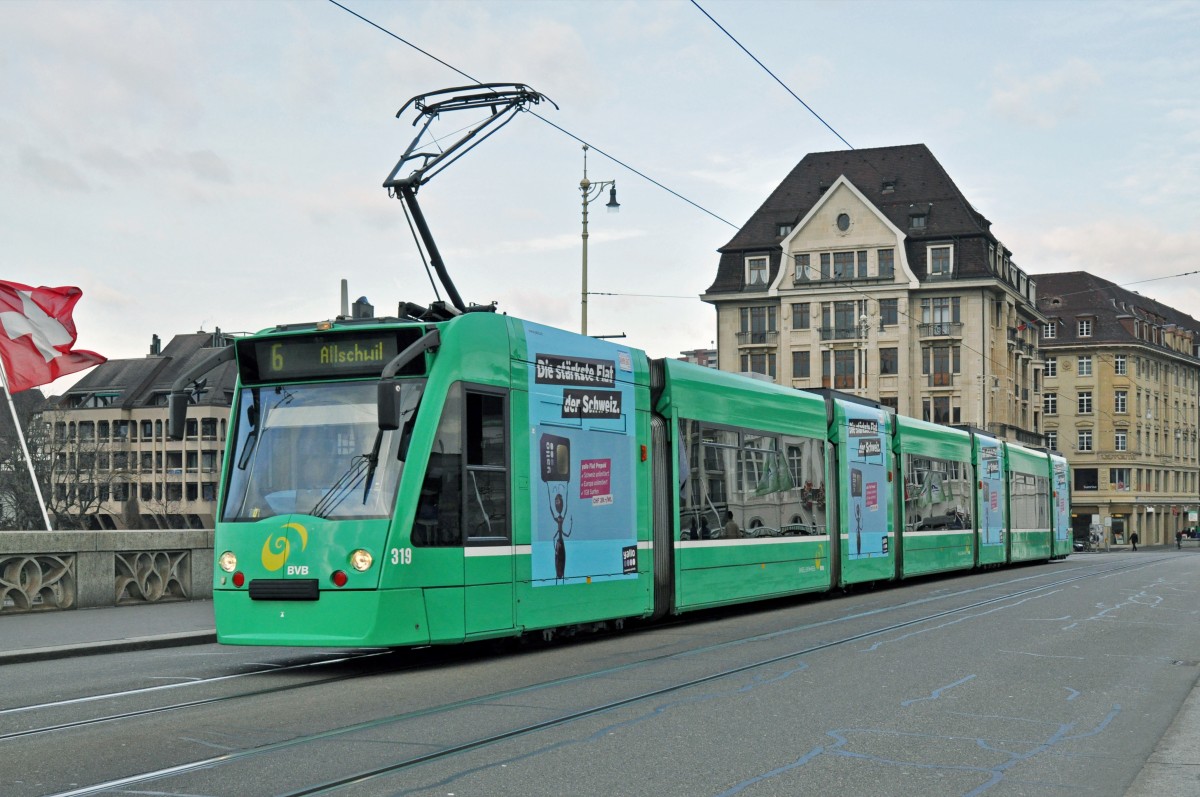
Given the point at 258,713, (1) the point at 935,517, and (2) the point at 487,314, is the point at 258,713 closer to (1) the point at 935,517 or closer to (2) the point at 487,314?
(2) the point at 487,314

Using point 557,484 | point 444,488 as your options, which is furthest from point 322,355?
point 557,484

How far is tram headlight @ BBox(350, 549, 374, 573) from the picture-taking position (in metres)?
11.9

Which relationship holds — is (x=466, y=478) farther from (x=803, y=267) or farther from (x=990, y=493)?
(x=803, y=267)

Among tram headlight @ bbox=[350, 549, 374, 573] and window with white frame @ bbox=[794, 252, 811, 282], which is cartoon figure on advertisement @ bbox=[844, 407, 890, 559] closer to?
tram headlight @ bbox=[350, 549, 374, 573]

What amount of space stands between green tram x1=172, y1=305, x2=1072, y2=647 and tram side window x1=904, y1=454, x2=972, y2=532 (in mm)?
8920

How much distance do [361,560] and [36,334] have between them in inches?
514

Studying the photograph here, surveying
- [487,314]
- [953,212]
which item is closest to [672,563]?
[487,314]

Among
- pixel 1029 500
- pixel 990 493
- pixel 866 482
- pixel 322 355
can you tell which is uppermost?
pixel 322 355

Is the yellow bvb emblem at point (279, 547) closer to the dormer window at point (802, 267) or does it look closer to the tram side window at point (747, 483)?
the tram side window at point (747, 483)

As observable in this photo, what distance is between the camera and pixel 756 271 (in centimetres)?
8894

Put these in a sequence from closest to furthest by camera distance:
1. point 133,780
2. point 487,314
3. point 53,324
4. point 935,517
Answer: point 133,780
point 487,314
point 53,324
point 935,517

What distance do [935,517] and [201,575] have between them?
1544cm

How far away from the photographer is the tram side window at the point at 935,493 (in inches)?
1102

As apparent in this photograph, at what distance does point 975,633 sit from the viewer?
639 inches
